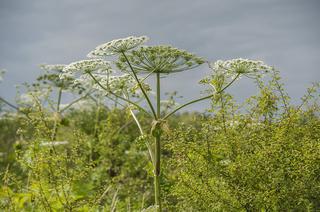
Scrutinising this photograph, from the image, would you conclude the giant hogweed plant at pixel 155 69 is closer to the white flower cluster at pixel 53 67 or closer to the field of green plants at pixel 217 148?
the field of green plants at pixel 217 148

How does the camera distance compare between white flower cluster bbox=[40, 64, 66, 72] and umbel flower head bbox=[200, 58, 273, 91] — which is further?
white flower cluster bbox=[40, 64, 66, 72]

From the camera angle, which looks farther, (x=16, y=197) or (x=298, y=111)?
(x=16, y=197)

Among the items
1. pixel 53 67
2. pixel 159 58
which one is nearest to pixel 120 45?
pixel 159 58

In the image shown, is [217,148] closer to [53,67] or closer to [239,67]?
[239,67]

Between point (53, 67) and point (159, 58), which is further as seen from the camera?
point (53, 67)

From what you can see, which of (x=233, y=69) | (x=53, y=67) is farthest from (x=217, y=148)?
(x=53, y=67)

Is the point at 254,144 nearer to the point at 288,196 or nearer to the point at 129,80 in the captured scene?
the point at 288,196

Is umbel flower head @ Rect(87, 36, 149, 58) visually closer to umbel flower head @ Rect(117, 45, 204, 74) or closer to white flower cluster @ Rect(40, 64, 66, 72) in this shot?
umbel flower head @ Rect(117, 45, 204, 74)

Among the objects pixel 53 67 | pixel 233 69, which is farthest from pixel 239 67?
pixel 53 67

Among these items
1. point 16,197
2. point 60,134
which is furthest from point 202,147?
point 60,134

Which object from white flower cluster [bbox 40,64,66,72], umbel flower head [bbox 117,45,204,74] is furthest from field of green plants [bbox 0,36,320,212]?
white flower cluster [bbox 40,64,66,72]

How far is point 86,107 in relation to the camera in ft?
47.5

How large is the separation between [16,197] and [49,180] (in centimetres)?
156

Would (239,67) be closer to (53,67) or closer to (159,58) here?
(159,58)
